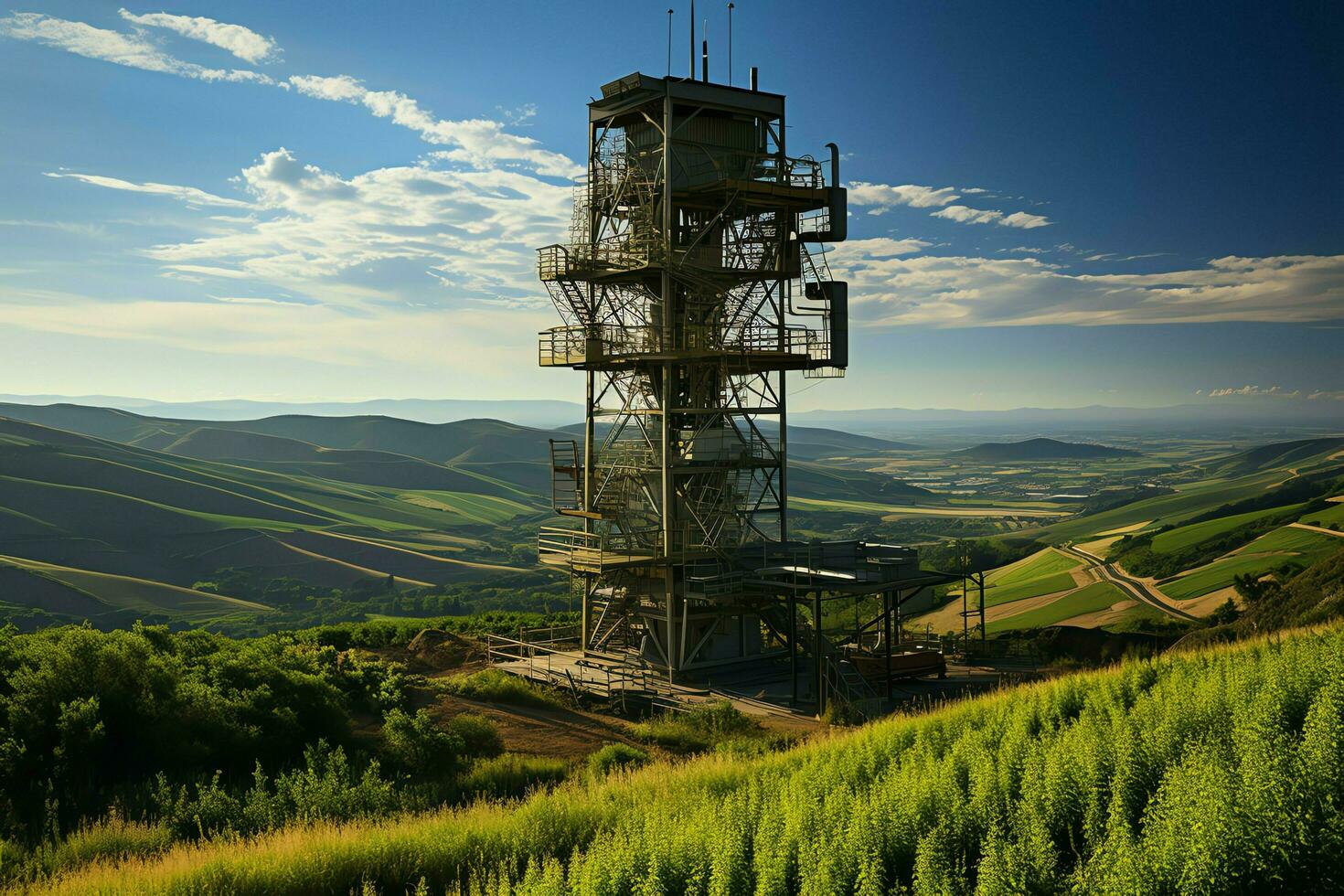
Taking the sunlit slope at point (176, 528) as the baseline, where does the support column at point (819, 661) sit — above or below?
above

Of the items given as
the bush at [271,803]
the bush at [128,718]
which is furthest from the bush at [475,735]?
the bush at [271,803]

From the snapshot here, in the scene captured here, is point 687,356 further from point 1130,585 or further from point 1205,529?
point 1205,529

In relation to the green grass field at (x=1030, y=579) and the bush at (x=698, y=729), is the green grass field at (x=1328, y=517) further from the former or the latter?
the bush at (x=698, y=729)

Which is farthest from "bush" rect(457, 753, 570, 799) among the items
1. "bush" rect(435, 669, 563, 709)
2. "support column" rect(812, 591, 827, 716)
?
"support column" rect(812, 591, 827, 716)

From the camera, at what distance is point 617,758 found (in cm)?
1708

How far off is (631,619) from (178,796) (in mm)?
15028

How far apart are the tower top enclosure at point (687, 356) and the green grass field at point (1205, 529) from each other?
24812 mm

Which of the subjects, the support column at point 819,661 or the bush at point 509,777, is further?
the support column at point 819,661

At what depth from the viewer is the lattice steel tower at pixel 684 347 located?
82.0 ft

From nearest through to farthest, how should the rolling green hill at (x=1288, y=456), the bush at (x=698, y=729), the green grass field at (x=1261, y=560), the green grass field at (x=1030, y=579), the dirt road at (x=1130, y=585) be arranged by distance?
the bush at (x=698, y=729)
the dirt road at (x=1130, y=585)
the green grass field at (x=1261, y=560)
the green grass field at (x=1030, y=579)
the rolling green hill at (x=1288, y=456)

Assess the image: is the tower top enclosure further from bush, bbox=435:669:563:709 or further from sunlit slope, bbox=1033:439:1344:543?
sunlit slope, bbox=1033:439:1344:543

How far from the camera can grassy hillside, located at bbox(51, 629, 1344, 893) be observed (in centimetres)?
750

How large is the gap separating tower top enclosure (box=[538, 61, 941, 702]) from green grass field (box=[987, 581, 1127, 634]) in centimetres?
1290

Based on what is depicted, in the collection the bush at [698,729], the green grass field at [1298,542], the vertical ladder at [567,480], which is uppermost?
the vertical ladder at [567,480]
